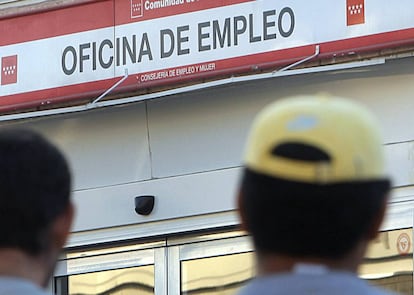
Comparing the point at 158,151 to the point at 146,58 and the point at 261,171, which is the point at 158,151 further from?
the point at 261,171

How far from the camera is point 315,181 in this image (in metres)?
2.17

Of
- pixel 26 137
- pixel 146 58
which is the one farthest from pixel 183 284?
pixel 26 137

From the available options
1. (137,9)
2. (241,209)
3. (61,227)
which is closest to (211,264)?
(137,9)

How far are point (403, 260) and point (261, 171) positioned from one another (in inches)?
264

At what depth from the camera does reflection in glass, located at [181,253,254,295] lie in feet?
31.2

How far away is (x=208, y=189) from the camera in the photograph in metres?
9.67

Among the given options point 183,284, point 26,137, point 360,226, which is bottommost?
point 183,284

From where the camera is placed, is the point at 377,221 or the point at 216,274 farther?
the point at 216,274

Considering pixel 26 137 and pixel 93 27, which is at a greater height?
pixel 93 27

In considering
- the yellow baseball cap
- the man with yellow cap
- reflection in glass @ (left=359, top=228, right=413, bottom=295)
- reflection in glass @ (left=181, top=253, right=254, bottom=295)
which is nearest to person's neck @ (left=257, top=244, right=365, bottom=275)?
the man with yellow cap

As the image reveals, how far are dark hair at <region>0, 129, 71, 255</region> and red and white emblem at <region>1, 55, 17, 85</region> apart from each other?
793 cm

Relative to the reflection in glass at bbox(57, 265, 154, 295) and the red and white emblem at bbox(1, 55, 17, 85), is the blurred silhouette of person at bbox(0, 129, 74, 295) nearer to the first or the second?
the reflection in glass at bbox(57, 265, 154, 295)

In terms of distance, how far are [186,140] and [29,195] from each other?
24.2 feet

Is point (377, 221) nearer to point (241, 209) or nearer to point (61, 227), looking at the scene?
point (241, 209)
